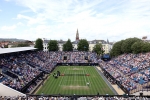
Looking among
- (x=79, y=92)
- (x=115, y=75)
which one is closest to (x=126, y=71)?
(x=115, y=75)

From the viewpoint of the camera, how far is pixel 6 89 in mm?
28609

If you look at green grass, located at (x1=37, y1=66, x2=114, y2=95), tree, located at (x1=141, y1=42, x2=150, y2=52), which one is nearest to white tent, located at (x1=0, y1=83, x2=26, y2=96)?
green grass, located at (x1=37, y1=66, x2=114, y2=95)

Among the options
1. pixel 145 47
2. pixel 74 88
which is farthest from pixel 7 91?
pixel 145 47

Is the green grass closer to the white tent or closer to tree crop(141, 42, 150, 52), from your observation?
the white tent

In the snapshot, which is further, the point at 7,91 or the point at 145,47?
the point at 145,47

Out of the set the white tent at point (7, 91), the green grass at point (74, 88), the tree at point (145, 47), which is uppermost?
the tree at point (145, 47)

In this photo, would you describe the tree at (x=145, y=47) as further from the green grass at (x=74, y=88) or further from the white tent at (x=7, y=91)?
the white tent at (x=7, y=91)

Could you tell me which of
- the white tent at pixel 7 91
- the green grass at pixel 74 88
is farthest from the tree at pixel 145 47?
the white tent at pixel 7 91

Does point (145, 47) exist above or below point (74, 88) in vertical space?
above

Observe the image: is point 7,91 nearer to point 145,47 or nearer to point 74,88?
point 74,88

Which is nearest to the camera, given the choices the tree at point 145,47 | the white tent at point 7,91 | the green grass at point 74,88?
the white tent at point 7,91

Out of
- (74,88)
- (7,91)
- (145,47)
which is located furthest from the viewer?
(145,47)

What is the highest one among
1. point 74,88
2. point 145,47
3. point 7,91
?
point 145,47

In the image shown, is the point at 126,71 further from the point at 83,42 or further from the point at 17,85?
the point at 83,42
